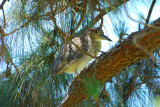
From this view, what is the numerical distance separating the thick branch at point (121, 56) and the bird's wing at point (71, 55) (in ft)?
1.16

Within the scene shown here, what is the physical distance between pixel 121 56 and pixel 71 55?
2.86 ft

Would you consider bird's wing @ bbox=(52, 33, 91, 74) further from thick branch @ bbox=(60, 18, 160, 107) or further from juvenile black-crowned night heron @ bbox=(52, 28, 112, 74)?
thick branch @ bbox=(60, 18, 160, 107)

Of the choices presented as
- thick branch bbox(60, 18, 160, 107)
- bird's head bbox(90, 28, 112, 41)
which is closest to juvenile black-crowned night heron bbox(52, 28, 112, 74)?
bird's head bbox(90, 28, 112, 41)

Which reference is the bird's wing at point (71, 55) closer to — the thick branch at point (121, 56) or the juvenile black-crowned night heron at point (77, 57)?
the juvenile black-crowned night heron at point (77, 57)

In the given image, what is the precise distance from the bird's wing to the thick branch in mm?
354

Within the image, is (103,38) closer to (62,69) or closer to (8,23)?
(62,69)

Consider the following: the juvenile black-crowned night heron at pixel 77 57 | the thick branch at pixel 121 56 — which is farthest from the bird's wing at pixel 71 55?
the thick branch at pixel 121 56

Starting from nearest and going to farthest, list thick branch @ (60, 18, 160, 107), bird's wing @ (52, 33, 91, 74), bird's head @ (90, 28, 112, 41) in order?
thick branch @ (60, 18, 160, 107), bird's wing @ (52, 33, 91, 74), bird's head @ (90, 28, 112, 41)

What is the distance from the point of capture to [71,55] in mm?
2650

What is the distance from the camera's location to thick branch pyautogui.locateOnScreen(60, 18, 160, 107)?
1.74 m

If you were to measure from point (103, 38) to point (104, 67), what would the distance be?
28.9 inches

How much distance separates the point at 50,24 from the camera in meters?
2.20

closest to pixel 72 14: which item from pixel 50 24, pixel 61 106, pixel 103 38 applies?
pixel 50 24

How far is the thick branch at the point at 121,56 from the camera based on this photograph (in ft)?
5.71
